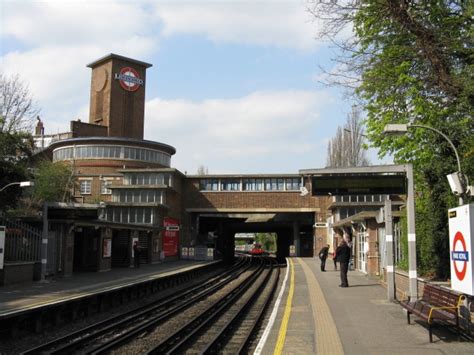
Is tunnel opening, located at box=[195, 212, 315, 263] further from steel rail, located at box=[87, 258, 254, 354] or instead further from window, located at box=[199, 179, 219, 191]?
steel rail, located at box=[87, 258, 254, 354]

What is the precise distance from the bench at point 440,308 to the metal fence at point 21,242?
14.9 m

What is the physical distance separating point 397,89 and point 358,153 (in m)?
33.9

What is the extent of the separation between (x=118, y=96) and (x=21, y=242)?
60.5 metres

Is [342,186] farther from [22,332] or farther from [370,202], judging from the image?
[370,202]

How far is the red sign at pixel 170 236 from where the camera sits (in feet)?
140

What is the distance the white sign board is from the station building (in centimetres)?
520

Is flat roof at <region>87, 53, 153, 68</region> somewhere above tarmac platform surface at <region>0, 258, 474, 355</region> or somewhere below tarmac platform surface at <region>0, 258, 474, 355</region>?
above

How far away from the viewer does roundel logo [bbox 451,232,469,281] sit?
8555 millimetres

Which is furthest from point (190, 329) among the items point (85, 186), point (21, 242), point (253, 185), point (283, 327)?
point (85, 186)

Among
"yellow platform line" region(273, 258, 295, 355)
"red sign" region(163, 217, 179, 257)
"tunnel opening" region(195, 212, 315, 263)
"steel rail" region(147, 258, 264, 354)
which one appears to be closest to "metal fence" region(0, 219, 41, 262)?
"steel rail" region(147, 258, 264, 354)

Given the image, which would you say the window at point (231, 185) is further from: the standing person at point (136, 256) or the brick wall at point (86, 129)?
the brick wall at point (86, 129)

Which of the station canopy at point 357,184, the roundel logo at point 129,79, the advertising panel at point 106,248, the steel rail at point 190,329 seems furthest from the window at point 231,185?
the station canopy at point 357,184

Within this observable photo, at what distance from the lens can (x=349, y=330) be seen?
9.48 meters

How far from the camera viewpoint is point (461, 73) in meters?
13.8
